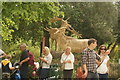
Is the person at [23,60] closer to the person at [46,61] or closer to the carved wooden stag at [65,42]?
the person at [46,61]

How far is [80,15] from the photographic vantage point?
49.5 ft

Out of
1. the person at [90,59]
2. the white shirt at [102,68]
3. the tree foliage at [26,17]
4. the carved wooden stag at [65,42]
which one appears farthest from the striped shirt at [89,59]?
the carved wooden stag at [65,42]

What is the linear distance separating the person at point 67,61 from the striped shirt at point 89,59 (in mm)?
1702

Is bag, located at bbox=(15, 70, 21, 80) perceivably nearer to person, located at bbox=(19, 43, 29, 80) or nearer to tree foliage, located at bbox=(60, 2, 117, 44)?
person, located at bbox=(19, 43, 29, 80)

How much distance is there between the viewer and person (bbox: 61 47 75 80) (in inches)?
343

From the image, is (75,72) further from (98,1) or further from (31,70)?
(98,1)

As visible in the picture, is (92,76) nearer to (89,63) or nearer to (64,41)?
(89,63)

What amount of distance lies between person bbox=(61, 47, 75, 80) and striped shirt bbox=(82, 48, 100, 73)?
170 cm

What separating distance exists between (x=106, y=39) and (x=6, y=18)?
6442 mm

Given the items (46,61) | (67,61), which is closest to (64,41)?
(67,61)

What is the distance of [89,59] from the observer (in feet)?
22.7

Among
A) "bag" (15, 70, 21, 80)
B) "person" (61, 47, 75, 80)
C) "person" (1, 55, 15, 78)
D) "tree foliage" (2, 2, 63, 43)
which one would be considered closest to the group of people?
"person" (61, 47, 75, 80)

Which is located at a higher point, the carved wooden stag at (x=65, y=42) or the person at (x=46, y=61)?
the carved wooden stag at (x=65, y=42)

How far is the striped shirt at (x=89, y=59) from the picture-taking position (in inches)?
272
